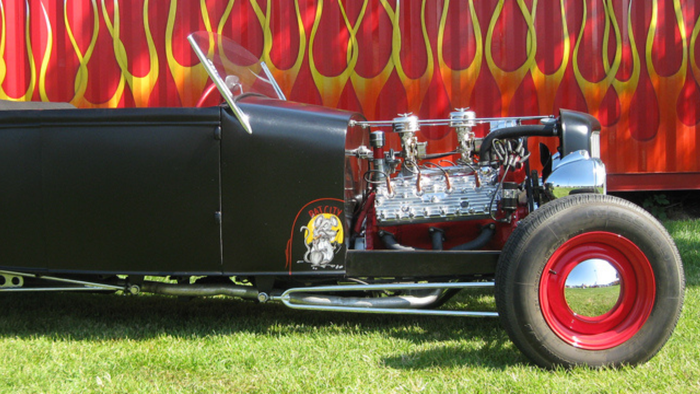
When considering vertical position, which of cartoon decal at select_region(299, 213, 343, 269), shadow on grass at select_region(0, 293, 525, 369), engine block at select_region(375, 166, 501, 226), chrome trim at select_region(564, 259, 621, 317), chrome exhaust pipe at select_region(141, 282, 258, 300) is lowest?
shadow on grass at select_region(0, 293, 525, 369)

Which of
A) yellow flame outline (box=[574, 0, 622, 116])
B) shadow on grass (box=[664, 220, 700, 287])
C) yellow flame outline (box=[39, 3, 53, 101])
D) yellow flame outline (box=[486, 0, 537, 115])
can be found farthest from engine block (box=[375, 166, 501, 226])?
yellow flame outline (box=[39, 3, 53, 101])

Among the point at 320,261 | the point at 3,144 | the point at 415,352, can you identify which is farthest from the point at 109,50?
the point at 415,352

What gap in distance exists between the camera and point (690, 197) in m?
5.96

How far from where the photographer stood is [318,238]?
102 inches

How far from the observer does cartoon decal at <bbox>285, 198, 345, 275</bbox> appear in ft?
8.41

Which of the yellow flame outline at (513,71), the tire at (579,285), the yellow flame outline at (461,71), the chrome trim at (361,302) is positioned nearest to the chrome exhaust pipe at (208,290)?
the chrome trim at (361,302)

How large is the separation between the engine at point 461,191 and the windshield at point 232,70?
0.62m

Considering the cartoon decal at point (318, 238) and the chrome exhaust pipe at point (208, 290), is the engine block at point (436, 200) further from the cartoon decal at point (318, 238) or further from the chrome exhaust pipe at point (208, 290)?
the chrome exhaust pipe at point (208, 290)

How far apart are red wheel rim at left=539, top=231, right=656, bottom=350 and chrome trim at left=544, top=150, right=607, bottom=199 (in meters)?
0.29

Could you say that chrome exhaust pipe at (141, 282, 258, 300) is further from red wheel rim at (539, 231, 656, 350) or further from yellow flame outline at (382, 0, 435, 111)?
yellow flame outline at (382, 0, 435, 111)

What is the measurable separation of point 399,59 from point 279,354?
3.49 m

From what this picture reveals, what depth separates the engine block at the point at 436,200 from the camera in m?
2.76

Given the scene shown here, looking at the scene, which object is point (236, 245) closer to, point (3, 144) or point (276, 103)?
point (276, 103)

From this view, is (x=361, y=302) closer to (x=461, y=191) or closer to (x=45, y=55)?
(x=461, y=191)
